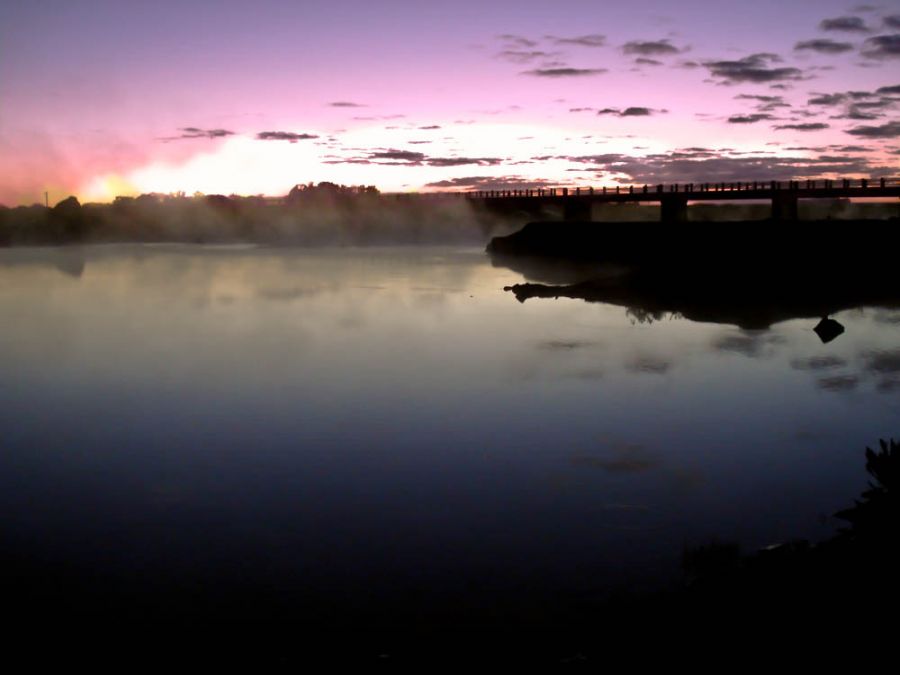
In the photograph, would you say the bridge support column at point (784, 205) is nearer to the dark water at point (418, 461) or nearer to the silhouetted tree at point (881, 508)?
the dark water at point (418, 461)

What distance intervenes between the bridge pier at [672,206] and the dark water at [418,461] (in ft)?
215

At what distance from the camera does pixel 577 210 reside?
136m

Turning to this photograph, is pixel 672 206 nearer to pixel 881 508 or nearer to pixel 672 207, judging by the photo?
pixel 672 207

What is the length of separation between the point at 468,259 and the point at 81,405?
378ft

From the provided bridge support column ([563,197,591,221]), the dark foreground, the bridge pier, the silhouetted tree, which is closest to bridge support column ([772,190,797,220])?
the bridge pier

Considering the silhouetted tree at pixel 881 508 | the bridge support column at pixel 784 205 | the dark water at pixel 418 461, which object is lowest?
the dark water at pixel 418 461

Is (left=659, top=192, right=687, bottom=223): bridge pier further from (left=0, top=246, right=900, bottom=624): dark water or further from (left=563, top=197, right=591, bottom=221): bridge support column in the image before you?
(left=0, top=246, right=900, bottom=624): dark water

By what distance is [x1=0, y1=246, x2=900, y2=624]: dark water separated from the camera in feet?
48.7

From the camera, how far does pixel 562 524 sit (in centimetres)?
1741

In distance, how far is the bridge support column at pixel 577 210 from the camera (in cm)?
13525

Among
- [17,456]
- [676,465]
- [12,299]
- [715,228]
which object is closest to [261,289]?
[12,299]

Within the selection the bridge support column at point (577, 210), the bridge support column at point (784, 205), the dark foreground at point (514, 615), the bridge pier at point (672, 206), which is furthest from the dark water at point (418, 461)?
the bridge support column at point (577, 210)

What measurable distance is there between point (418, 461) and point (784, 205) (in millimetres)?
91506

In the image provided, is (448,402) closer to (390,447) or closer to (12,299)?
(390,447)
